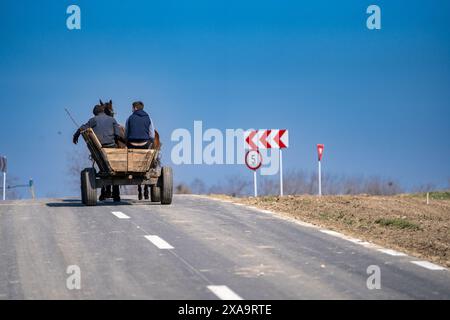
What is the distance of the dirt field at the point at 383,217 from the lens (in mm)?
15203

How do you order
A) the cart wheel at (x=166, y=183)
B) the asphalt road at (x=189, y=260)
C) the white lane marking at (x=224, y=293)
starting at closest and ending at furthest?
1. the white lane marking at (x=224, y=293)
2. the asphalt road at (x=189, y=260)
3. the cart wheel at (x=166, y=183)

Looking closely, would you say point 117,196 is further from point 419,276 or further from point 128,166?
point 419,276

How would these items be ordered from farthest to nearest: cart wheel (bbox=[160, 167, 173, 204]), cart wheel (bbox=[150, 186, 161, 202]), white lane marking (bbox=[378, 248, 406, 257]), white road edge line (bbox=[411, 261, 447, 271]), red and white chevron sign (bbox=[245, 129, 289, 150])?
red and white chevron sign (bbox=[245, 129, 289, 150]) < cart wheel (bbox=[150, 186, 161, 202]) < cart wheel (bbox=[160, 167, 173, 204]) < white lane marking (bbox=[378, 248, 406, 257]) < white road edge line (bbox=[411, 261, 447, 271])

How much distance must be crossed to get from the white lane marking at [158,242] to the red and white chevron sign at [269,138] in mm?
12406

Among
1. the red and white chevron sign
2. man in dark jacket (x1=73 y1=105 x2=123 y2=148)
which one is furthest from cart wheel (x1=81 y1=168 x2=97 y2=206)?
the red and white chevron sign

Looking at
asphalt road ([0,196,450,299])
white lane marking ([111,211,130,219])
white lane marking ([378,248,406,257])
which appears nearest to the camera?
asphalt road ([0,196,450,299])

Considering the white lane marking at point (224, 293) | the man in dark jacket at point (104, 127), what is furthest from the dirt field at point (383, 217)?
the white lane marking at point (224, 293)

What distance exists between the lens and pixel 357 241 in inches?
591

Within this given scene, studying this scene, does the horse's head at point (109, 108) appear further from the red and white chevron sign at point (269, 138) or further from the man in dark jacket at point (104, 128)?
the red and white chevron sign at point (269, 138)

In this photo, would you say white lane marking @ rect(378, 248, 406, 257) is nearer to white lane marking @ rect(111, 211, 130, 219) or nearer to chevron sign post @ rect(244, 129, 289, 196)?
white lane marking @ rect(111, 211, 130, 219)

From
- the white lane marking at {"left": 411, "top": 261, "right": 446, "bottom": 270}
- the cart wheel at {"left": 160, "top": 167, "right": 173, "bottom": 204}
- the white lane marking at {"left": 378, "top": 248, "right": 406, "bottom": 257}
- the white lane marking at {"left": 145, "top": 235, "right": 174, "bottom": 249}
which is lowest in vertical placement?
the white lane marking at {"left": 411, "top": 261, "right": 446, "bottom": 270}

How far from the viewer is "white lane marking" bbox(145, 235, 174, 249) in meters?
13.6

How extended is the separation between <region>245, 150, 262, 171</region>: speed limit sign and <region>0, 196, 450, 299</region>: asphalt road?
8.47m
